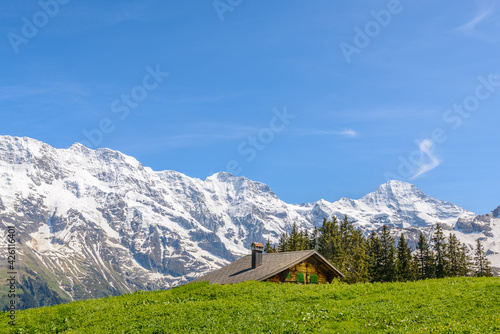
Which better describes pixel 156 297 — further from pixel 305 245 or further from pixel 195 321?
pixel 305 245

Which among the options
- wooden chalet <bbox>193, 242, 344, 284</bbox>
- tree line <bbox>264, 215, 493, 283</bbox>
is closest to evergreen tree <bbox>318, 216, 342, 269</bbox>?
tree line <bbox>264, 215, 493, 283</bbox>

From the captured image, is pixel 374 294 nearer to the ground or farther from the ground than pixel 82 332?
farther from the ground

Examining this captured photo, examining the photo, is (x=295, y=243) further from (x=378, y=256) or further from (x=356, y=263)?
(x=378, y=256)

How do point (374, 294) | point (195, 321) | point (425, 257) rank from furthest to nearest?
1. point (425, 257)
2. point (374, 294)
3. point (195, 321)

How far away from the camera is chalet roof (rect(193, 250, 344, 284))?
44.0m

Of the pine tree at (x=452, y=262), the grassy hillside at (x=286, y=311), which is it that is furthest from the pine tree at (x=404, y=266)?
the grassy hillside at (x=286, y=311)

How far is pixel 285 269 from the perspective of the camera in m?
44.4

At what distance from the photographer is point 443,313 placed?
2312 centimetres

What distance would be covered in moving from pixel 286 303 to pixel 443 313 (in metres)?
8.79

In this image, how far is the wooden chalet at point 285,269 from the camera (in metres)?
44.6

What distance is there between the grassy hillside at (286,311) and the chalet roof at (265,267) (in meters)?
10.6

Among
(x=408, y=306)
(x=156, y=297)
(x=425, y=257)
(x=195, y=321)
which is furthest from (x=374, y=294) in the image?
(x=425, y=257)

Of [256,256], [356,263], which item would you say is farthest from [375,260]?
[256,256]

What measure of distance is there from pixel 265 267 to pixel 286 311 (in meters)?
21.3
